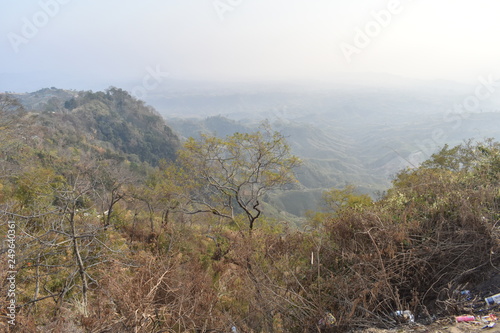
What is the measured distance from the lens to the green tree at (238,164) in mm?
10352

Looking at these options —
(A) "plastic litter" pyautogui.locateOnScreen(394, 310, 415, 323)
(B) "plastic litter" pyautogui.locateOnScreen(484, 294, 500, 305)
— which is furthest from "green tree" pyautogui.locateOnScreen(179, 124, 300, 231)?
(B) "plastic litter" pyautogui.locateOnScreen(484, 294, 500, 305)

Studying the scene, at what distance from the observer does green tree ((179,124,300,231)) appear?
34.0 feet

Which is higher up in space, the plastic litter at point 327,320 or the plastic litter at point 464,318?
the plastic litter at point 464,318

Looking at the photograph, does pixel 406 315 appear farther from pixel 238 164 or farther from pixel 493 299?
pixel 238 164

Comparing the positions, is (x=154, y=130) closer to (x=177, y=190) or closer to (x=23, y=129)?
(x=23, y=129)

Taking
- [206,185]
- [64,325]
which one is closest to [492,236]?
[64,325]

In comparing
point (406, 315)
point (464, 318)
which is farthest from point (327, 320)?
point (464, 318)

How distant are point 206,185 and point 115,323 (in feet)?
25.4

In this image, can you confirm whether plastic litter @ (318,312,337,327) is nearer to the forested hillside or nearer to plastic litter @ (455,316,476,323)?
the forested hillside

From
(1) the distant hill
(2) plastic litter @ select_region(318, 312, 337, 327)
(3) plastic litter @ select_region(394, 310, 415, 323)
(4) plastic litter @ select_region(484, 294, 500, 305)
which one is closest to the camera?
(4) plastic litter @ select_region(484, 294, 500, 305)

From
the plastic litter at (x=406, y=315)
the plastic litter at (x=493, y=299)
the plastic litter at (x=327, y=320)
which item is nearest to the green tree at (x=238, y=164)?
the plastic litter at (x=327, y=320)

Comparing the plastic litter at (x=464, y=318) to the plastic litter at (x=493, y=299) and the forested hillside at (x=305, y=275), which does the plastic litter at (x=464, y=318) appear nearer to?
the forested hillside at (x=305, y=275)

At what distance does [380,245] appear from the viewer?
14.2ft

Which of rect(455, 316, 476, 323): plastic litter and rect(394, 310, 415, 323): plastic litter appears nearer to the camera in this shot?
rect(455, 316, 476, 323): plastic litter
